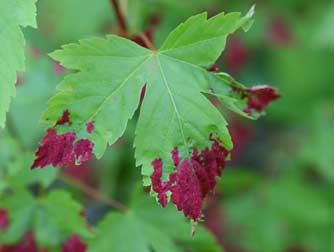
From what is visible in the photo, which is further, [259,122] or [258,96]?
[259,122]

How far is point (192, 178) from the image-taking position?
1.43 m

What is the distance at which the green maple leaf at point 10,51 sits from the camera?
1.40 meters

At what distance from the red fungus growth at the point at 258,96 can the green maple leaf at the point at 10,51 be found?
52 centimetres

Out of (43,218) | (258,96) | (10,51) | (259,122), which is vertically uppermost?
(10,51)

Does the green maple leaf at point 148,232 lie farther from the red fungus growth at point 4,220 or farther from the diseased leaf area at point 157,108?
the diseased leaf area at point 157,108

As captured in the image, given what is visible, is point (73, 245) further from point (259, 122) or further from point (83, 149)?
point (259, 122)

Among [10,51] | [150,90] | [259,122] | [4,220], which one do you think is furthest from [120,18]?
[259,122]

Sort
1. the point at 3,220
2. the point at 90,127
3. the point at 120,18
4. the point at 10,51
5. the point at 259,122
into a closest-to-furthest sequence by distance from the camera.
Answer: the point at 10,51
the point at 90,127
the point at 120,18
the point at 3,220
the point at 259,122

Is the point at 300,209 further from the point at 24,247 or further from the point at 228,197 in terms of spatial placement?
the point at 24,247

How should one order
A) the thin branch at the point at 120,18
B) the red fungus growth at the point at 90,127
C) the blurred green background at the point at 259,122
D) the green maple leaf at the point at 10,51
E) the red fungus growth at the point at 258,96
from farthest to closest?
the blurred green background at the point at 259,122 < the thin branch at the point at 120,18 < the red fungus growth at the point at 258,96 < the red fungus growth at the point at 90,127 < the green maple leaf at the point at 10,51

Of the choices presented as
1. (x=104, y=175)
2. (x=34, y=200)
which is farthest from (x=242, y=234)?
(x=34, y=200)

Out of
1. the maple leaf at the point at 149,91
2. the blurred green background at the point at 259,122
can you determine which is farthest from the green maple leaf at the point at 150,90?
the blurred green background at the point at 259,122

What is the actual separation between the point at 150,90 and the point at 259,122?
234 cm

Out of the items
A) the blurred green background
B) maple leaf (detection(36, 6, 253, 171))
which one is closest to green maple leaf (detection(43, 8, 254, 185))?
maple leaf (detection(36, 6, 253, 171))
